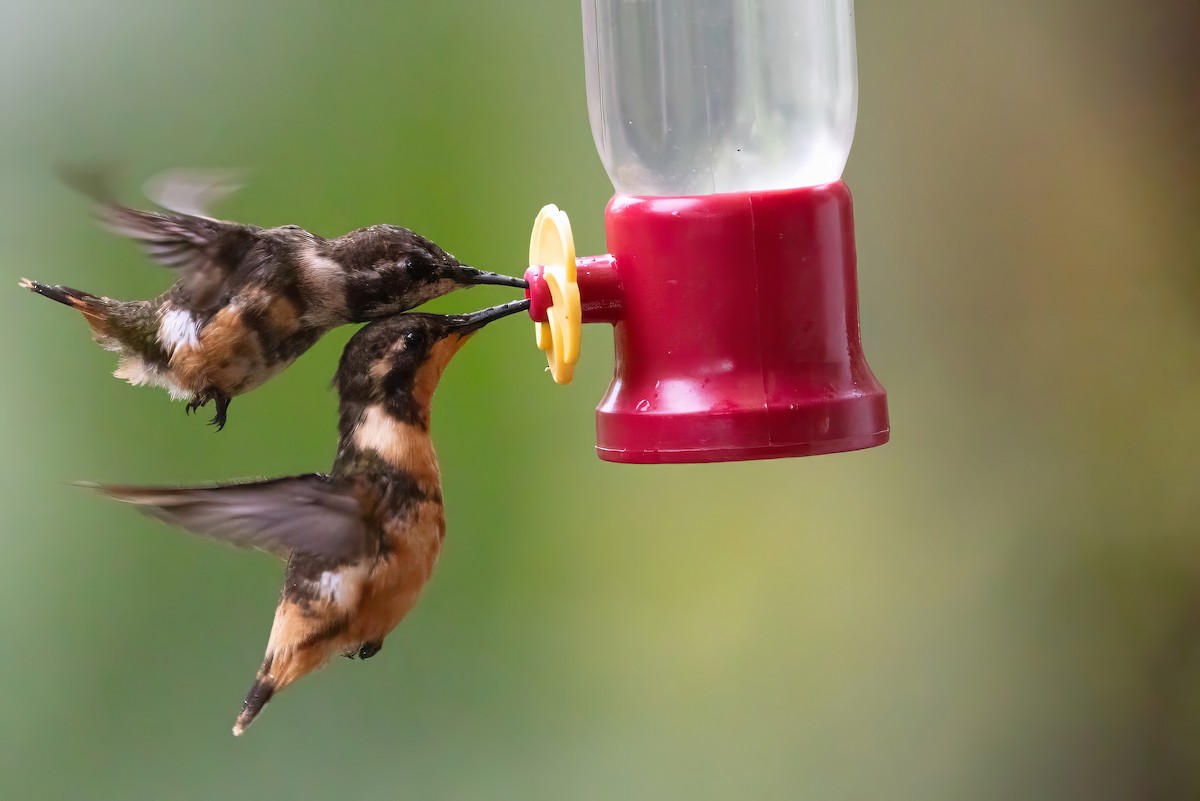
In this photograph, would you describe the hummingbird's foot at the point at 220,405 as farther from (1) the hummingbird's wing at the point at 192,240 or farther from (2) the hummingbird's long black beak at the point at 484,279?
(2) the hummingbird's long black beak at the point at 484,279

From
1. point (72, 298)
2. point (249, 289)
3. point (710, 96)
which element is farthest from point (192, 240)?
point (710, 96)

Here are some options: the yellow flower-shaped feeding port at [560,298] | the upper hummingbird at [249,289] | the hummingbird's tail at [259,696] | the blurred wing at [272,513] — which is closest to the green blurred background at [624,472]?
the upper hummingbird at [249,289]

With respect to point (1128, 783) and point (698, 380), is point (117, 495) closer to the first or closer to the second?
point (698, 380)

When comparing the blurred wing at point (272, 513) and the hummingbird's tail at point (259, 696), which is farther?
the hummingbird's tail at point (259, 696)

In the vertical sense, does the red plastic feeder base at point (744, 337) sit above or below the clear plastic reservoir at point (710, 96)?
below

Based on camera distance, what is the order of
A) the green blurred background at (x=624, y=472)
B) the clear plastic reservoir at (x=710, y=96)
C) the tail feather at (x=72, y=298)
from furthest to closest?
the green blurred background at (x=624, y=472) → the tail feather at (x=72, y=298) → the clear plastic reservoir at (x=710, y=96)

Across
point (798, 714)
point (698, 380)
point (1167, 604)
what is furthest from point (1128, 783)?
point (698, 380)

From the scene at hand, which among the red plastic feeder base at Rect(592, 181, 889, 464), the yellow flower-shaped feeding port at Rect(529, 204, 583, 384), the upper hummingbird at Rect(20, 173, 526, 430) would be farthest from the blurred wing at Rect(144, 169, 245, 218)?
the red plastic feeder base at Rect(592, 181, 889, 464)
